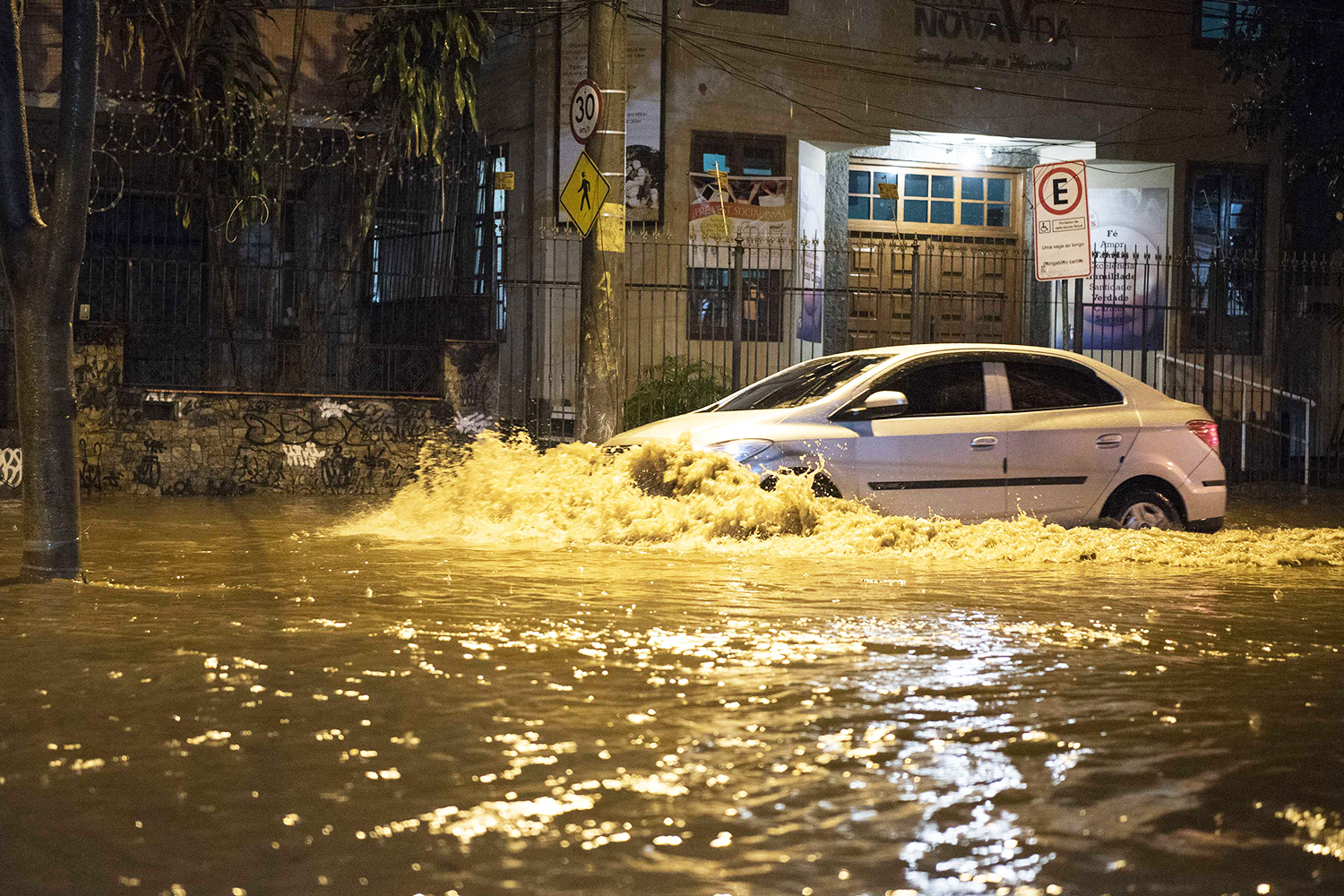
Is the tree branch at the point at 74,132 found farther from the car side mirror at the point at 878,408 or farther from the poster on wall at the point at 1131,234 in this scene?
the poster on wall at the point at 1131,234

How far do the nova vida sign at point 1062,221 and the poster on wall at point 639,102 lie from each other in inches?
259

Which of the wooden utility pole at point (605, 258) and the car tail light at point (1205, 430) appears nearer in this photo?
the car tail light at point (1205, 430)

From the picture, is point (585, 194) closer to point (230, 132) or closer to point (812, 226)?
point (230, 132)

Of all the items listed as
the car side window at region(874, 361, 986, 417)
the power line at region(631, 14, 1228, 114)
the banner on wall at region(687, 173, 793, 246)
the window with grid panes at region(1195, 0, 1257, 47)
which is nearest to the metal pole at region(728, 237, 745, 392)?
the banner on wall at region(687, 173, 793, 246)

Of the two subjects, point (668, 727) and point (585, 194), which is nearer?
point (668, 727)

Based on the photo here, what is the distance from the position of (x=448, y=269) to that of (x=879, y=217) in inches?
259

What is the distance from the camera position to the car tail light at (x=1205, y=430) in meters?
11.3

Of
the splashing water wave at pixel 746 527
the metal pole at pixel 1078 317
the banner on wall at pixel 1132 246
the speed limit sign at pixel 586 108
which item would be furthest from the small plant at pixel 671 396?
the banner on wall at pixel 1132 246

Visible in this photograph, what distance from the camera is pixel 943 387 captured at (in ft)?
36.3

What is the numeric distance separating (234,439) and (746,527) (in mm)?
7263

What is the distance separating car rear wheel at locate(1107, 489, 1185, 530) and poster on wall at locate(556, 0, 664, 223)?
10.5m

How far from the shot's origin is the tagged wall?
15.5m

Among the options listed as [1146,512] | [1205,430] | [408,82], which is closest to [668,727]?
[1146,512]

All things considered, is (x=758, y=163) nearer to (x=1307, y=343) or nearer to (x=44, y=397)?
(x=1307, y=343)
